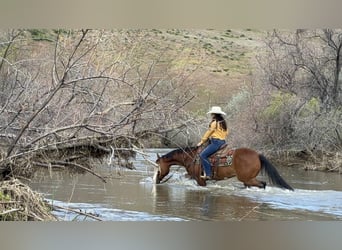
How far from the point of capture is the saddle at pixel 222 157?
4.69m

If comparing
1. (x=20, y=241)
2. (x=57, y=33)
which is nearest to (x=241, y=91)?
(x=57, y=33)

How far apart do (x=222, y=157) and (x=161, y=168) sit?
453 millimetres

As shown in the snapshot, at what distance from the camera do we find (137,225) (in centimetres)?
453

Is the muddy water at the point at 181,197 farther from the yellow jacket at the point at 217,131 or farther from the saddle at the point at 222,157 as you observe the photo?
the yellow jacket at the point at 217,131

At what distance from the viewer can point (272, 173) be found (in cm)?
468

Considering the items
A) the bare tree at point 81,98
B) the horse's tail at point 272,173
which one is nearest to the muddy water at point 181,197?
the horse's tail at point 272,173

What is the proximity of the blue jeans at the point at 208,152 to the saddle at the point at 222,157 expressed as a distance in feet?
0.08

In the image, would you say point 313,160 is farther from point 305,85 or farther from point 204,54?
point 204,54

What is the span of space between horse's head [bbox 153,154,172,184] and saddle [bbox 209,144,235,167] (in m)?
0.32

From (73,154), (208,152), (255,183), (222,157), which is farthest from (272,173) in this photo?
(73,154)

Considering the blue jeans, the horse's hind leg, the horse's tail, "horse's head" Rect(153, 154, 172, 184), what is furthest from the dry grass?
the horse's tail

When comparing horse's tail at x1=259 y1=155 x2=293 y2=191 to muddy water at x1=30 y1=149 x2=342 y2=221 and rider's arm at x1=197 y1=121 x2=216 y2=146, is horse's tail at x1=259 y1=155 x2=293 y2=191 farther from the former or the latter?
rider's arm at x1=197 y1=121 x2=216 y2=146
